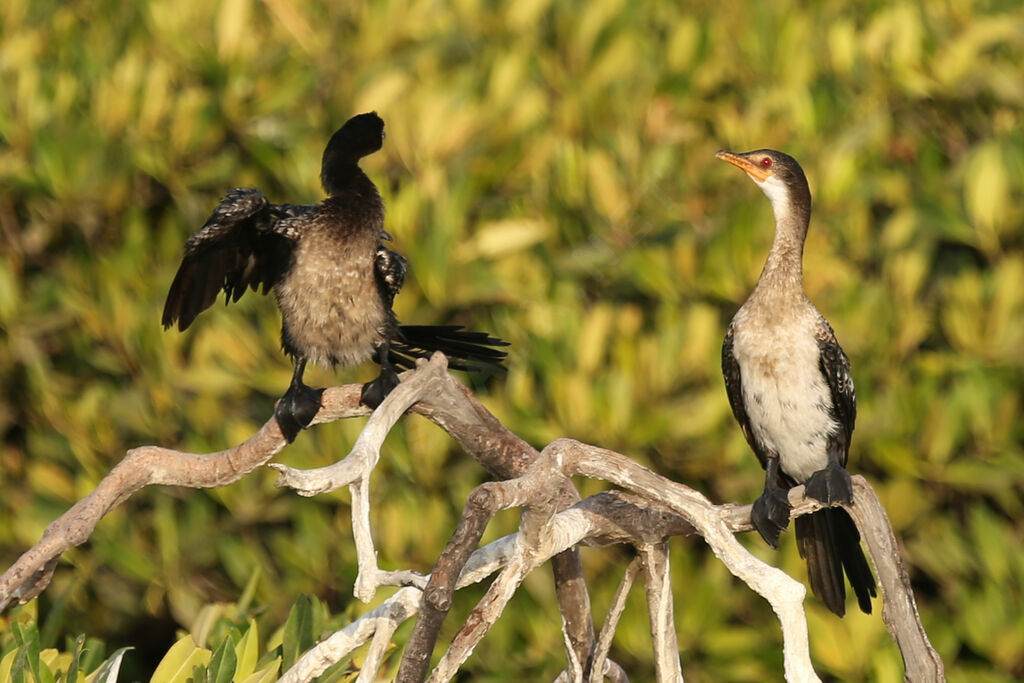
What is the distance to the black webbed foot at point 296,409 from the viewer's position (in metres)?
2.99

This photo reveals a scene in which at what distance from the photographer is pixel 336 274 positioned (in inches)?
140

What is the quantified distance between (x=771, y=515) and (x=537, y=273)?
2.04 metres

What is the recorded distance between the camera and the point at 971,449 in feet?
15.5

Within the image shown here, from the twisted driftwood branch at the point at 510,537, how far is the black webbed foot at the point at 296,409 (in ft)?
0.09

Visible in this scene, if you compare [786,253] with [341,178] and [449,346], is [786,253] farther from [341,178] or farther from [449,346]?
[341,178]

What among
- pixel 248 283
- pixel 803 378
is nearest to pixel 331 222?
pixel 248 283

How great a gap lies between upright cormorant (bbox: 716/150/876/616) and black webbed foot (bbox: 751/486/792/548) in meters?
0.46

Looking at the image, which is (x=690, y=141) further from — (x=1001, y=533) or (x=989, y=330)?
(x=1001, y=533)

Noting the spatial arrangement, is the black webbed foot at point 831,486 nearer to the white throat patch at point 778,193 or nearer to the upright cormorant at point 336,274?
the upright cormorant at point 336,274

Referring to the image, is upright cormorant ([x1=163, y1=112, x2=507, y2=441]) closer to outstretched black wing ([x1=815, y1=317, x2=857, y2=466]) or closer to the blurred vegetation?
outstretched black wing ([x1=815, y1=317, x2=857, y2=466])

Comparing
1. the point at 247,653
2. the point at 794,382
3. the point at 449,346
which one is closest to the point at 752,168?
the point at 794,382

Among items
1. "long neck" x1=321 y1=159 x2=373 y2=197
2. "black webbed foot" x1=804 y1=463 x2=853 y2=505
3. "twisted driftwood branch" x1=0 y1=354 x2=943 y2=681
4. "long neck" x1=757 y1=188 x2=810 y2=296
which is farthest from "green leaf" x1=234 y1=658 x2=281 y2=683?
"long neck" x1=757 y1=188 x2=810 y2=296

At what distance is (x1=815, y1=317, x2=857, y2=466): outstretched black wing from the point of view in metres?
3.63

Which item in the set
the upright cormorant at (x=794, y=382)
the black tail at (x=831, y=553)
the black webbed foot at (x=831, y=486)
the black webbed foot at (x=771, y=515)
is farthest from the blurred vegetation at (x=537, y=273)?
the black webbed foot at (x=831, y=486)
